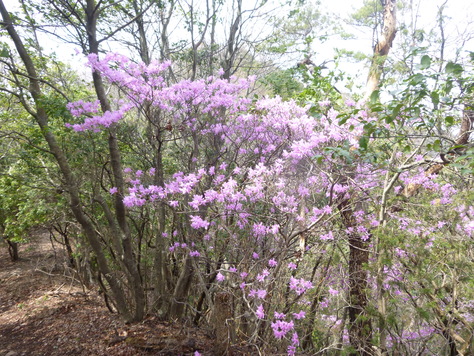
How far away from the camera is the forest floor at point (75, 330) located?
4.41 m

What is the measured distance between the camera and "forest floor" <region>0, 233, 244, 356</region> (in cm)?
441

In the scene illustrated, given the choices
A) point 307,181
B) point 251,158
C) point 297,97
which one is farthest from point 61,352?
point 297,97

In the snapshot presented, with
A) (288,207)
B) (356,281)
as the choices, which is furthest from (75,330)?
(356,281)

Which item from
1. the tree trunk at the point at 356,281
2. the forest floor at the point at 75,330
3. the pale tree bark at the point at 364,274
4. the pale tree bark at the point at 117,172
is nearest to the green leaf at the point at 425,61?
the pale tree bark at the point at 364,274

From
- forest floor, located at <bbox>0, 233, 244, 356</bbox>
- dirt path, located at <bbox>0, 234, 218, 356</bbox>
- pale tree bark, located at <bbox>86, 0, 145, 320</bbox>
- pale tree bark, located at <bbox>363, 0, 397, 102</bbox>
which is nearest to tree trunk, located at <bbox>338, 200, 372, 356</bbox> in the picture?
forest floor, located at <bbox>0, 233, 244, 356</bbox>

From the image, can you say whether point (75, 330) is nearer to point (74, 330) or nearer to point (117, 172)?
point (74, 330)

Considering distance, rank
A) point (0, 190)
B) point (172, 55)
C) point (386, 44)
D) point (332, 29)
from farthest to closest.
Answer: point (332, 29)
point (0, 190)
point (386, 44)
point (172, 55)

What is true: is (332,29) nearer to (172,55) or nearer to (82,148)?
(172,55)

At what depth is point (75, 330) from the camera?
5.73m

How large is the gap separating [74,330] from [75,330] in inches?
1.0

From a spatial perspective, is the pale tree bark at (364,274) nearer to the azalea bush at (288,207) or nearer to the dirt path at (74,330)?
the azalea bush at (288,207)

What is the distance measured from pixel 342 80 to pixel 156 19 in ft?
13.2

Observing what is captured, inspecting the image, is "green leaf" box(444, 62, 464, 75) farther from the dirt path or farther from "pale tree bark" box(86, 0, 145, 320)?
the dirt path

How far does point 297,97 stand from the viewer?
4617 mm
